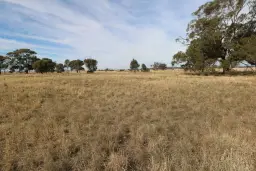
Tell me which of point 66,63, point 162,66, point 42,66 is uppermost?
point 66,63

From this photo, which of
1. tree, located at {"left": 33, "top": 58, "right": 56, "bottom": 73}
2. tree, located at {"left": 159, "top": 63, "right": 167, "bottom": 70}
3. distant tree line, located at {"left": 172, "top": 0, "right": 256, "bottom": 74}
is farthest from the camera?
tree, located at {"left": 159, "top": 63, "right": 167, "bottom": 70}

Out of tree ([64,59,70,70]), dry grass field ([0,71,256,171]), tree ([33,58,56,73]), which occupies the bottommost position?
dry grass field ([0,71,256,171])

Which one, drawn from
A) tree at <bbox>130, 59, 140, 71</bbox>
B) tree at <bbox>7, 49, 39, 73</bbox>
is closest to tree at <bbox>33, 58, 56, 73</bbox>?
tree at <bbox>7, 49, 39, 73</bbox>

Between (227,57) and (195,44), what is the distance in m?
6.16

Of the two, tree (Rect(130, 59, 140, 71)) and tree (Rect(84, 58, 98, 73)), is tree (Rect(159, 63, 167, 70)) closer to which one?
tree (Rect(130, 59, 140, 71))

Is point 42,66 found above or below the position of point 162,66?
below

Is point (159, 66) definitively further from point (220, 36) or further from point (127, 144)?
point (127, 144)

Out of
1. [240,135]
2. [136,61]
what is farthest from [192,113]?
[136,61]

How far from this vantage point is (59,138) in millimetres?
3818

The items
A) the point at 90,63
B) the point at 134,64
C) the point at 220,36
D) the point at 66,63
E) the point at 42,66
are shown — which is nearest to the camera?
the point at 220,36

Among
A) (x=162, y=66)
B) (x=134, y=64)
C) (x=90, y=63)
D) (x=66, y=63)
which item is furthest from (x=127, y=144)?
(x=162, y=66)

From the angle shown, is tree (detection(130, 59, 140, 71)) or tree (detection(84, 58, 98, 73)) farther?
tree (detection(130, 59, 140, 71))

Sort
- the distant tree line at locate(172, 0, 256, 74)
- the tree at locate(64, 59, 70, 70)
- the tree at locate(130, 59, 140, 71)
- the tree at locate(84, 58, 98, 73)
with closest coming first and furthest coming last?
1. the distant tree line at locate(172, 0, 256, 74)
2. the tree at locate(84, 58, 98, 73)
3. the tree at locate(130, 59, 140, 71)
4. the tree at locate(64, 59, 70, 70)

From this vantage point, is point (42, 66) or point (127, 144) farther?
point (42, 66)
